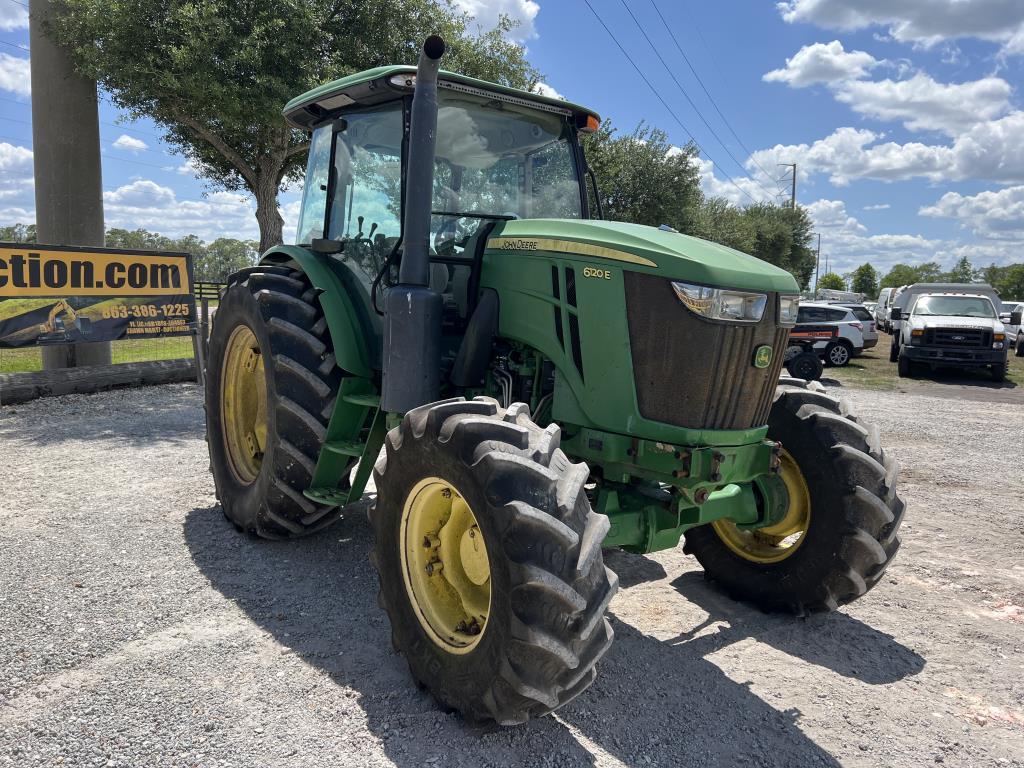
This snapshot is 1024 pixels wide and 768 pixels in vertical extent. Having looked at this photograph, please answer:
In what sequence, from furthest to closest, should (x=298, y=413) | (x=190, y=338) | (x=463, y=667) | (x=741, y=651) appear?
(x=190, y=338) → (x=298, y=413) → (x=741, y=651) → (x=463, y=667)

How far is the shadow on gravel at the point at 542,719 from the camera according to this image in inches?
112

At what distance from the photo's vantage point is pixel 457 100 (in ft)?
13.5

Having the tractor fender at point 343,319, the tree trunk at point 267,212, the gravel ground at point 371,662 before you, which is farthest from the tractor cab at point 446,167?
the tree trunk at point 267,212

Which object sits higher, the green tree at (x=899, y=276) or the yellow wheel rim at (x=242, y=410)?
the green tree at (x=899, y=276)

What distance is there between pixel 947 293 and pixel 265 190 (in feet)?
52.7

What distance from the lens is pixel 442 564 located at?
319 cm

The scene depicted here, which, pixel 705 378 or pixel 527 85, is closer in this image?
pixel 705 378

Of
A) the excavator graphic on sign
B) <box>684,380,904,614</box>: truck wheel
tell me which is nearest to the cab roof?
<box>684,380,904,614</box>: truck wheel

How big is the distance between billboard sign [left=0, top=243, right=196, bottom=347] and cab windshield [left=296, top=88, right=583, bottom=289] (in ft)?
19.8

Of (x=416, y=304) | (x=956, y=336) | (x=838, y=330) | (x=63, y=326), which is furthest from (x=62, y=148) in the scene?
(x=956, y=336)

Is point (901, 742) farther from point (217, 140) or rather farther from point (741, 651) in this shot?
point (217, 140)

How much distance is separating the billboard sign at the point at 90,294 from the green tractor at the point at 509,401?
5405 mm

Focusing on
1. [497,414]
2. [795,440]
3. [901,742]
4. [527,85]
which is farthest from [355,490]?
[527,85]

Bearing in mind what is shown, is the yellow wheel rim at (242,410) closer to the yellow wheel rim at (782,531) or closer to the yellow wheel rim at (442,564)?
the yellow wheel rim at (442,564)
